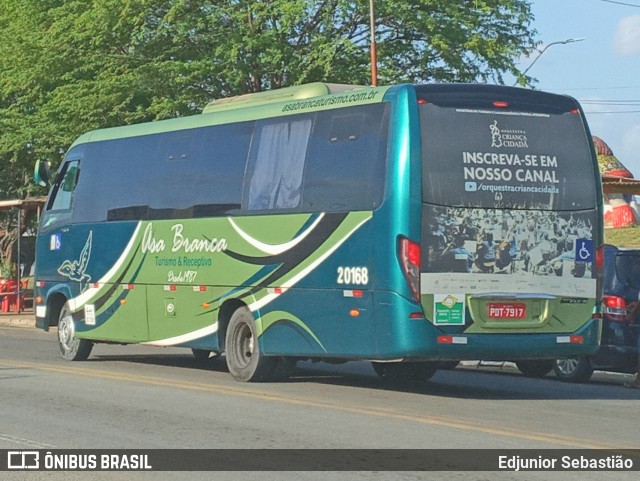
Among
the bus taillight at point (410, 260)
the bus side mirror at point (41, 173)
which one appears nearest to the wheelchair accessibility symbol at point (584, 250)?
the bus taillight at point (410, 260)

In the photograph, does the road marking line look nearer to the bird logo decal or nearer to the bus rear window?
the bird logo decal

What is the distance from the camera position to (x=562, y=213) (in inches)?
587

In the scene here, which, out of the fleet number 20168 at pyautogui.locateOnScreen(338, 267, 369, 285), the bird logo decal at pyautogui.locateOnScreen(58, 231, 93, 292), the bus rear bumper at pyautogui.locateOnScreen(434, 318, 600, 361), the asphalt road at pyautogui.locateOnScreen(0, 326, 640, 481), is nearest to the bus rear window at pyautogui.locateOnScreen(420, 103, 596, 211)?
the fleet number 20168 at pyautogui.locateOnScreen(338, 267, 369, 285)

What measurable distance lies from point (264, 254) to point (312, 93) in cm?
205

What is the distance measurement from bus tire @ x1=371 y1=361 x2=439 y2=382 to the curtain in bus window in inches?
111

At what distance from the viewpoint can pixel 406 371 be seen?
17.7 m

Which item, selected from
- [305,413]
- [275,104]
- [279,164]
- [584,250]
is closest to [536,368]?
[584,250]

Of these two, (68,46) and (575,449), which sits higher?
(68,46)

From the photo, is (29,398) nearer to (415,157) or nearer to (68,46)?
(415,157)

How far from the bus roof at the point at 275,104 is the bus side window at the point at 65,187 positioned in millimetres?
1508

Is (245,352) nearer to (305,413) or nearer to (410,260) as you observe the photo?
(410,260)

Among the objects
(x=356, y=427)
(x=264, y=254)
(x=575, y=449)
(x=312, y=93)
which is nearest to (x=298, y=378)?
(x=264, y=254)

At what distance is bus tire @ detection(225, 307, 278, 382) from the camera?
16.5 metres

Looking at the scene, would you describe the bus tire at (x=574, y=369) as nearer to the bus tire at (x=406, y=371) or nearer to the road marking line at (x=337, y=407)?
the bus tire at (x=406, y=371)
